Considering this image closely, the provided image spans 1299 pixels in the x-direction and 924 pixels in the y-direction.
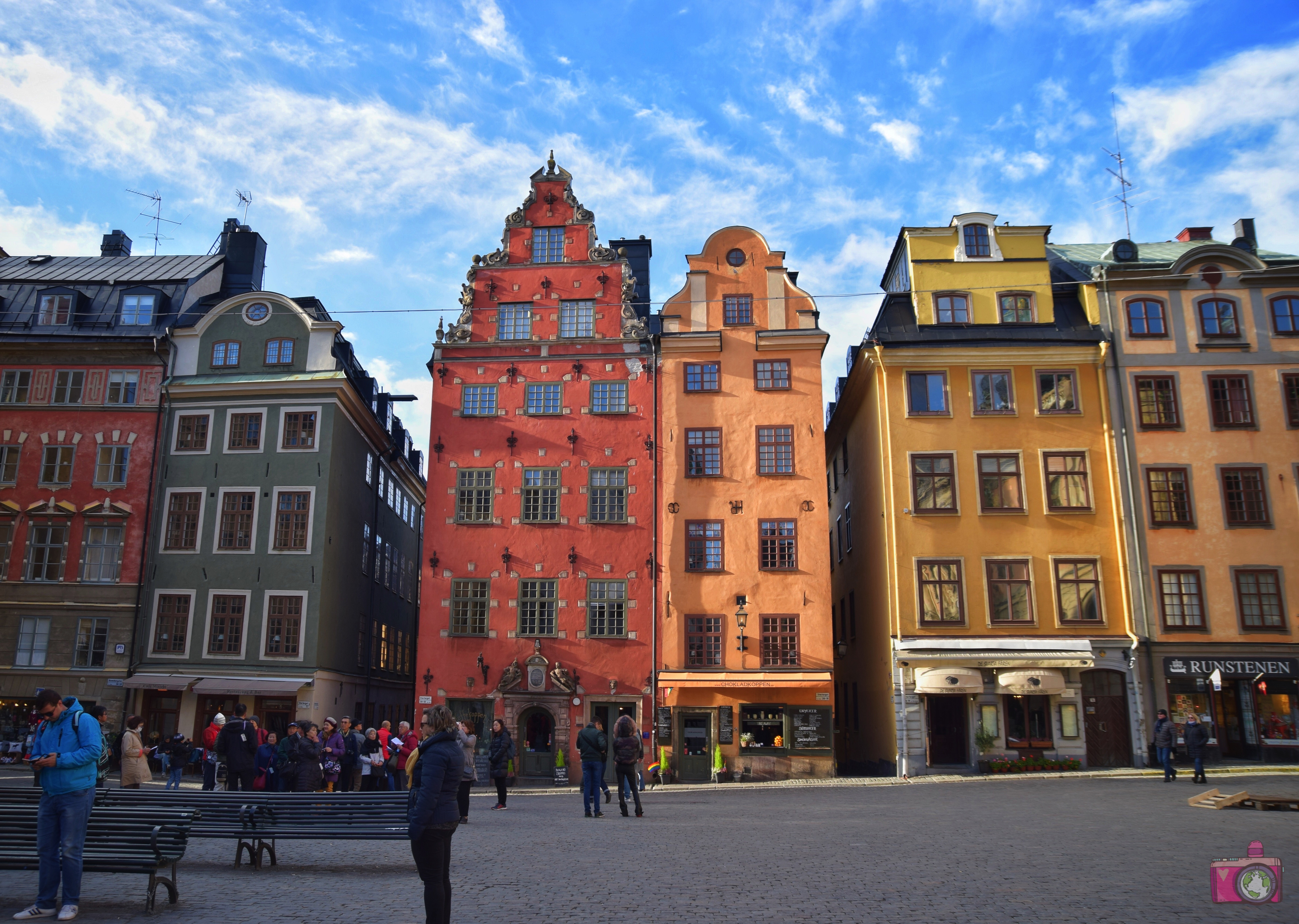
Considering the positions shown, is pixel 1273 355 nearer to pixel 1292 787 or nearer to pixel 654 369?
pixel 1292 787

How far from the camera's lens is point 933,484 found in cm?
3450

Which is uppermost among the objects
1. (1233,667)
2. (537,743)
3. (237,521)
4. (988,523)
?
(237,521)

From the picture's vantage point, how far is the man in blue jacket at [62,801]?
9547 millimetres

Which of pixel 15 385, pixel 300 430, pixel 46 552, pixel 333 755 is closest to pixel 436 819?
pixel 333 755

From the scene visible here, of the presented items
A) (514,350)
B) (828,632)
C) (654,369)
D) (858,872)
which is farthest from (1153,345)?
(858,872)

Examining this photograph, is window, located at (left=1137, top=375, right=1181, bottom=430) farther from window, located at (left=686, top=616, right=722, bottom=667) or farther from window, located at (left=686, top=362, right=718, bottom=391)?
window, located at (left=686, top=616, right=722, bottom=667)

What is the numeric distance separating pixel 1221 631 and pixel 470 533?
24.8 m

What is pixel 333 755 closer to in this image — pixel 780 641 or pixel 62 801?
pixel 62 801

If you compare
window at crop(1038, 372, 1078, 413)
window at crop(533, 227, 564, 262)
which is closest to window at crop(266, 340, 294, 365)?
window at crop(533, 227, 564, 262)

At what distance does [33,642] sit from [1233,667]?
130ft

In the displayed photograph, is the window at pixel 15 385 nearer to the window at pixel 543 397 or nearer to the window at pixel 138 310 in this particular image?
the window at pixel 138 310

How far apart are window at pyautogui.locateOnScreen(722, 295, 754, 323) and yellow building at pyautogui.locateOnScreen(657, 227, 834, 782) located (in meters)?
0.04

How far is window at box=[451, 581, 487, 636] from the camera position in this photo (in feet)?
114

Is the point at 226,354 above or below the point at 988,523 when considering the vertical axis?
above
